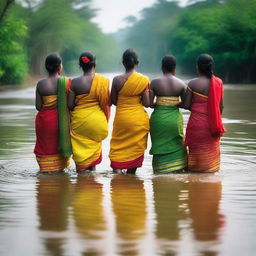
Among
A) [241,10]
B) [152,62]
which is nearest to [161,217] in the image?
[241,10]

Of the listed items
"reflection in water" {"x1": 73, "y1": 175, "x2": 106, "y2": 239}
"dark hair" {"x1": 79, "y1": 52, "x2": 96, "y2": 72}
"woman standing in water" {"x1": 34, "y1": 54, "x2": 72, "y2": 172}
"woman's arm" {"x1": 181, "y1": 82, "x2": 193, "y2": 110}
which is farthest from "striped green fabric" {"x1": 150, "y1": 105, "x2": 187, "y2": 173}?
"woman standing in water" {"x1": 34, "y1": 54, "x2": 72, "y2": 172}

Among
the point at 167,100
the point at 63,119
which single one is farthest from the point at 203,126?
the point at 63,119

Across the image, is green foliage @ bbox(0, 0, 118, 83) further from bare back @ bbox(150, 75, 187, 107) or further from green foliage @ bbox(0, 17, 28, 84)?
bare back @ bbox(150, 75, 187, 107)

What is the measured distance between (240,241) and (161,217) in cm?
108

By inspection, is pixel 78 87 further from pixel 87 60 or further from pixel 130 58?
pixel 130 58

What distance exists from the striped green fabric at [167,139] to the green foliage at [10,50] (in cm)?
2994

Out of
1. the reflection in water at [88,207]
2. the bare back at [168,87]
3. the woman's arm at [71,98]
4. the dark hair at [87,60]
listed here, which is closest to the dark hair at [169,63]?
the bare back at [168,87]

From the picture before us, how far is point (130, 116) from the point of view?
950 cm

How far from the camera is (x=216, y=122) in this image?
30.6 ft

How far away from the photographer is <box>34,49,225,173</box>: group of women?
9.45 m

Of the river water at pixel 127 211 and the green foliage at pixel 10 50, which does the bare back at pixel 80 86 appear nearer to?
the river water at pixel 127 211

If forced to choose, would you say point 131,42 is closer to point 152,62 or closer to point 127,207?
point 152,62

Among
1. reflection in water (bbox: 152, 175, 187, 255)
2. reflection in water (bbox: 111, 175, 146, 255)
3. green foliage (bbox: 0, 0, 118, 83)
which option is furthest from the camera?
green foliage (bbox: 0, 0, 118, 83)

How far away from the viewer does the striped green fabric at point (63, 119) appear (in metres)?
9.50
